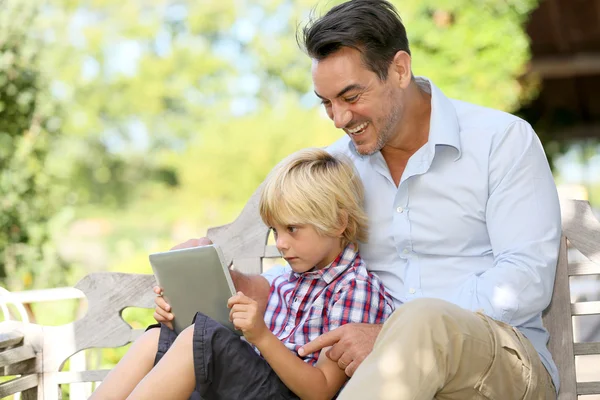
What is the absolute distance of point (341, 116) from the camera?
8.40 ft

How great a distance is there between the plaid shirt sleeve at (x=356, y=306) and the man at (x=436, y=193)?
0.30ft

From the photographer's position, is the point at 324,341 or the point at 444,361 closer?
the point at 444,361

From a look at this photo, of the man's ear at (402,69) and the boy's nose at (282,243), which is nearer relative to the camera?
the boy's nose at (282,243)

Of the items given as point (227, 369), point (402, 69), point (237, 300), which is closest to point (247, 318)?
point (237, 300)

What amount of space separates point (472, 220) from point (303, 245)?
52 cm

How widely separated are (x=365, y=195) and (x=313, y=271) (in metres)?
A: 0.32

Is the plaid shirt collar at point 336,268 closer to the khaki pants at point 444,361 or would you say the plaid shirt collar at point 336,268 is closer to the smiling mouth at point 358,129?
the smiling mouth at point 358,129

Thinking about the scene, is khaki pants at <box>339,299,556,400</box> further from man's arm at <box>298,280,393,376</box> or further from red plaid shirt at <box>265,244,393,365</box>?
red plaid shirt at <box>265,244,393,365</box>

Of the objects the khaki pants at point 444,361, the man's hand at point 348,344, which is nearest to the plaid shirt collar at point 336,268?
the man's hand at point 348,344

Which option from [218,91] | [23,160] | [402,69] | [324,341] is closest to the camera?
[324,341]

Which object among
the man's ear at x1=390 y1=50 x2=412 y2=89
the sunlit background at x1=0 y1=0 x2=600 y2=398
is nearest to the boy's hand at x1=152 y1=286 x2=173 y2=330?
the man's ear at x1=390 y1=50 x2=412 y2=89

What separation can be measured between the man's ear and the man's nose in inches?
8.6

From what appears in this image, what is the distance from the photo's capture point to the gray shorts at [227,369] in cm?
219

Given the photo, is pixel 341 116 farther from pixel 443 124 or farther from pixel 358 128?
pixel 443 124
